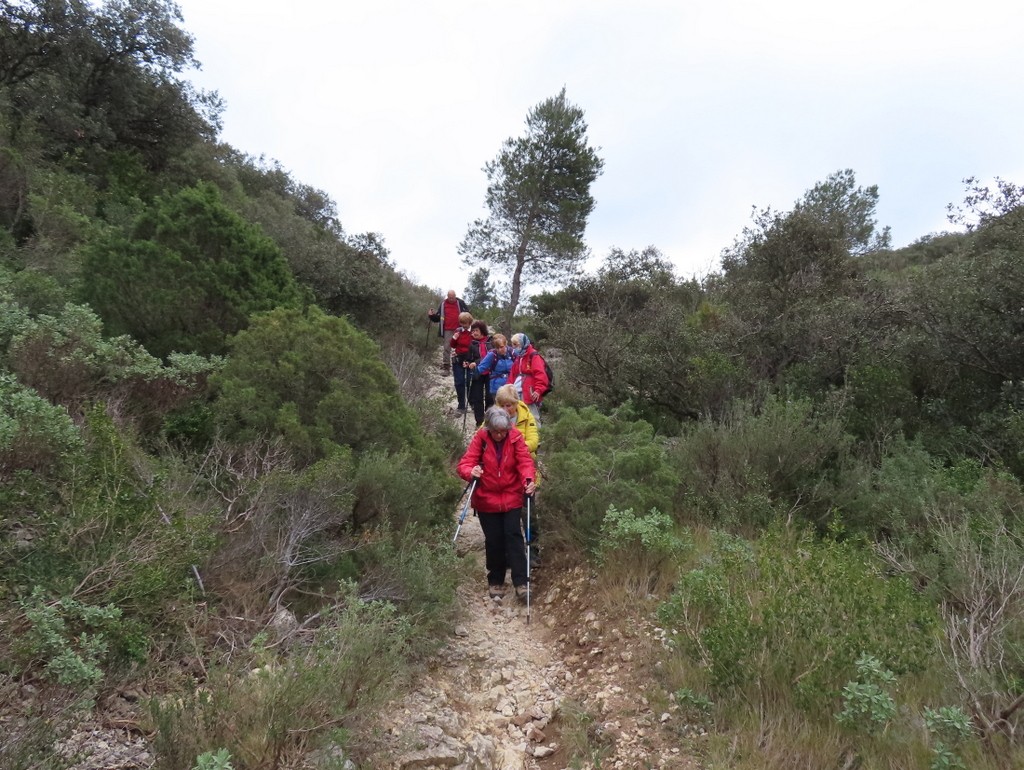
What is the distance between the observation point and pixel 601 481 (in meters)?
5.55

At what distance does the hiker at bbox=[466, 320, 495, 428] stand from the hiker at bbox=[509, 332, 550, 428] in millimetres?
907

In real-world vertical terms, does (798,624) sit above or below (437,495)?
below

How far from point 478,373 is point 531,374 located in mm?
1284

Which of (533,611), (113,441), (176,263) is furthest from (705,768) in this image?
(176,263)

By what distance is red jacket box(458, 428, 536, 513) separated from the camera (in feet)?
17.4

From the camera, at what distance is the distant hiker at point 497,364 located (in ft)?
27.4

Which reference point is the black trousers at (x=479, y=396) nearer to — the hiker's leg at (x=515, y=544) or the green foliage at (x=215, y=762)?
the hiker's leg at (x=515, y=544)

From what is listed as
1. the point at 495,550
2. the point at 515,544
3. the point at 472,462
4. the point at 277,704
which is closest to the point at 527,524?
the point at 515,544

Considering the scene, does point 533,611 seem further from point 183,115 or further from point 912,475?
point 183,115

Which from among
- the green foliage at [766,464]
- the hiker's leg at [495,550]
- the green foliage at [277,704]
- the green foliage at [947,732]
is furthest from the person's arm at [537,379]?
the green foliage at [947,732]

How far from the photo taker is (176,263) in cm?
657

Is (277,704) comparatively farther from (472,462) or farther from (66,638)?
(472,462)

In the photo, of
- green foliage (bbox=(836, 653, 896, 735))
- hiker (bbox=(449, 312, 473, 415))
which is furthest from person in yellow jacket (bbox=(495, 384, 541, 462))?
green foliage (bbox=(836, 653, 896, 735))

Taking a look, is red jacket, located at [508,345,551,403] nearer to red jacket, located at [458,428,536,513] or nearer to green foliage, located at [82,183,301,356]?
red jacket, located at [458,428,536,513]
